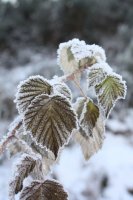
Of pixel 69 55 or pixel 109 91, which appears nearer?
pixel 109 91

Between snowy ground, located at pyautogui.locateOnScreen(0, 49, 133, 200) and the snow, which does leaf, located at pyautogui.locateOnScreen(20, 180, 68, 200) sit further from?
the snow

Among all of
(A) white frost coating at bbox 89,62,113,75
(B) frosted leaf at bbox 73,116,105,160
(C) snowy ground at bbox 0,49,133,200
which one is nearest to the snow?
(C) snowy ground at bbox 0,49,133,200

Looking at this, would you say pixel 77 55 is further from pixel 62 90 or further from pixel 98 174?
pixel 98 174

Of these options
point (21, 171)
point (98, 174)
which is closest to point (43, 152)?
point (21, 171)

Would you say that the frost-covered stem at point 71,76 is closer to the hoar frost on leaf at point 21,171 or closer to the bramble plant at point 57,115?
the bramble plant at point 57,115

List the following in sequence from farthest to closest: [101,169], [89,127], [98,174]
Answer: [101,169], [98,174], [89,127]

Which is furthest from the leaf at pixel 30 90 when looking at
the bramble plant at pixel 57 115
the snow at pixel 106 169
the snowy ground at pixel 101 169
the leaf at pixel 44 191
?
the snow at pixel 106 169

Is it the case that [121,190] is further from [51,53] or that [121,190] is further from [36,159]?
[51,53]
